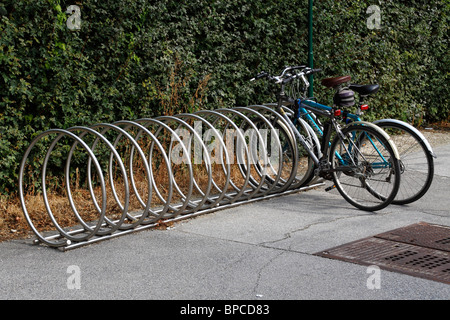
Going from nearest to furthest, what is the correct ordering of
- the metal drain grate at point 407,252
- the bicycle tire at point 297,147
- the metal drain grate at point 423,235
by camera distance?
the metal drain grate at point 407,252 < the metal drain grate at point 423,235 < the bicycle tire at point 297,147

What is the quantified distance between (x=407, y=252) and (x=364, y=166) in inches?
55.3

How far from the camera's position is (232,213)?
6129 mm

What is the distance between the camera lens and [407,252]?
16.1ft

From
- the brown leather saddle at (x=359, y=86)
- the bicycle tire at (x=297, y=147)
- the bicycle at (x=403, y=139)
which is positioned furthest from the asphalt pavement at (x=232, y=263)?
the brown leather saddle at (x=359, y=86)

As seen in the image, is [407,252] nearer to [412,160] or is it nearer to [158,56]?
[412,160]

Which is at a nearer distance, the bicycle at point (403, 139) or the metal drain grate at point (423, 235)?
the metal drain grate at point (423, 235)

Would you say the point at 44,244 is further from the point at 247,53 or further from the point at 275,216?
the point at 247,53

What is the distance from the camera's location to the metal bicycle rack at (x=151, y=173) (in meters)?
5.40

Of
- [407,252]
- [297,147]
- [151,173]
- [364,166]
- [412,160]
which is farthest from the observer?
[412,160]

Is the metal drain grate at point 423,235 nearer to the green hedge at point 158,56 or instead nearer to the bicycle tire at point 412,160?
the bicycle tire at point 412,160

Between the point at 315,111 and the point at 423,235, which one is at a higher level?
the point at 315,111

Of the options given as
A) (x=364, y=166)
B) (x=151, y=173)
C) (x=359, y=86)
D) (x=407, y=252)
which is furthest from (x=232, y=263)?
(x=359, y=86)

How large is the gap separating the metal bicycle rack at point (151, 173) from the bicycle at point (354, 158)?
0.80ft

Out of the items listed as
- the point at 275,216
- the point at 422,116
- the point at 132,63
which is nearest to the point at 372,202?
the point at 275,216
